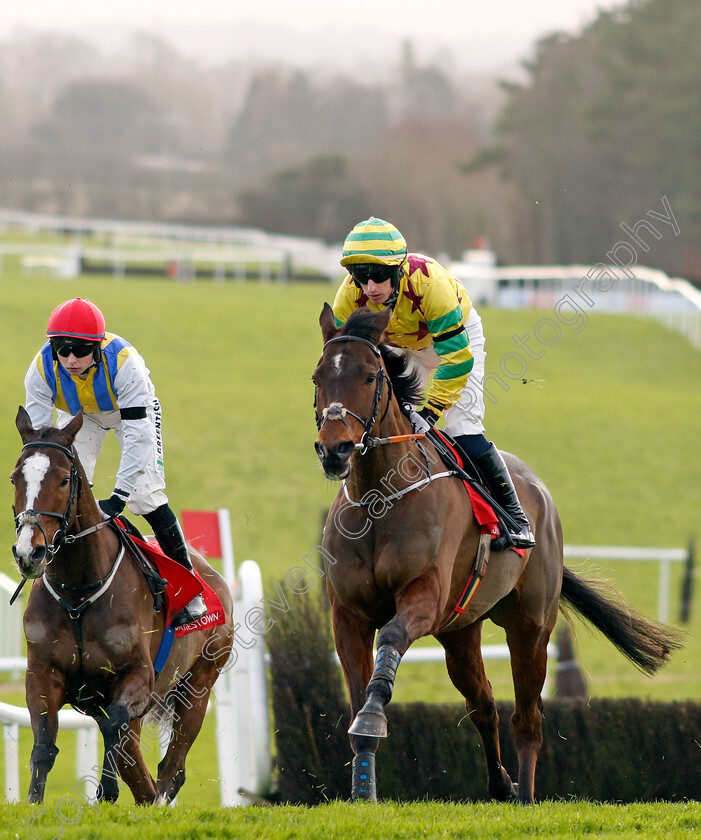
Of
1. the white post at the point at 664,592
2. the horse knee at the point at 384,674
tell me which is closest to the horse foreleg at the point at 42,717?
the horse knee at the point at 384,674

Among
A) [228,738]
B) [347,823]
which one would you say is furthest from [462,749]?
[347,823]

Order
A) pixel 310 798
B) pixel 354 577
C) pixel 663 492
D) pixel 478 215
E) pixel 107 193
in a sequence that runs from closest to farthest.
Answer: pixel 354 577 < pixel 310 798 < pixel 663 492 < pixel 478 215 < pixel 107 193

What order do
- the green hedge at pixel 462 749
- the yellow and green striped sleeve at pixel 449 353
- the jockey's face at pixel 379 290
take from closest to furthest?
the jockey's face at pixel 379 290 → the yellow and green striped sleeve at pixel 449 353 → the green hedge at pixel 462 749

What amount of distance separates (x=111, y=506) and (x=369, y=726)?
1.29 m

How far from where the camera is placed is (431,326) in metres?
4.57

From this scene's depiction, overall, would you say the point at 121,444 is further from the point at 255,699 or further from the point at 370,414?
the point at 255,699

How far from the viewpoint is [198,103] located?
266 feet

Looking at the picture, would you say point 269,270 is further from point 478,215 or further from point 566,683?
point 566,683

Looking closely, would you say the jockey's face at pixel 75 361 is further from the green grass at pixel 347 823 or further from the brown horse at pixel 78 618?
the green grass at pixel 347 823

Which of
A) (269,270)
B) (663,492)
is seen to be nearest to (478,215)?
(269,270)

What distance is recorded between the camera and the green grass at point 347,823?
3.53 meters

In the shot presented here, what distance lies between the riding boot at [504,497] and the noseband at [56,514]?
5.31 ft

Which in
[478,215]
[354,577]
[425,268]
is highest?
[478,215]

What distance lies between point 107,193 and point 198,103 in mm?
26840
